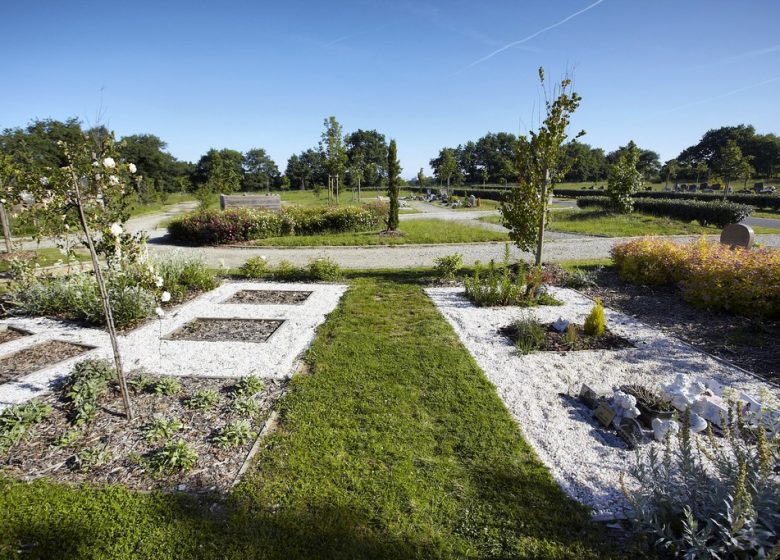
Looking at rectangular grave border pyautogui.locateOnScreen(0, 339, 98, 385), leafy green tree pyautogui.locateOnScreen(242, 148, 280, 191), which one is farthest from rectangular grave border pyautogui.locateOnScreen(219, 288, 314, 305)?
leafy green tree pyautogui.locateOnScreen(242, 148, 280, 191)

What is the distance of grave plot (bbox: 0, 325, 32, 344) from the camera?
5.90 meters

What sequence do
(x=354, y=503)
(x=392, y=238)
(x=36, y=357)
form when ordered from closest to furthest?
(x=354, y=503), (x=36, y=357), (x=392, y=238)

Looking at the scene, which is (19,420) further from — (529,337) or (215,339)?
(529,337)

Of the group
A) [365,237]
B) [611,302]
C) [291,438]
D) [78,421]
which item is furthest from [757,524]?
[365,237]

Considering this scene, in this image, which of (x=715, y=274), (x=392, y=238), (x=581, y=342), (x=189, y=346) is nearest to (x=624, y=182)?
(x=392, y=238)

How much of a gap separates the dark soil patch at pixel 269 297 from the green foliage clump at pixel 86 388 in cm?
341

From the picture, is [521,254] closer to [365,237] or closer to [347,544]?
[365,237]

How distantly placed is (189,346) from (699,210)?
72.6ft

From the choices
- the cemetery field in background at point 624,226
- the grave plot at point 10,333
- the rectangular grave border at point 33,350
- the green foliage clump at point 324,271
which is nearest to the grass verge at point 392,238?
the cemetery field in background at point 624,226

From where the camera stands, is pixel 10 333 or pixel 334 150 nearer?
pixel 10 333

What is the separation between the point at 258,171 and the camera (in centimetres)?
7325

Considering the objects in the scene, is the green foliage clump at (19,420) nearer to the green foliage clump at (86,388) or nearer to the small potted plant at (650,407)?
the green foliage clump at (86,388)

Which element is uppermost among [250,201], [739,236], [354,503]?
[250,201]

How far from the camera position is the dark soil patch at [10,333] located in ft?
19.4
